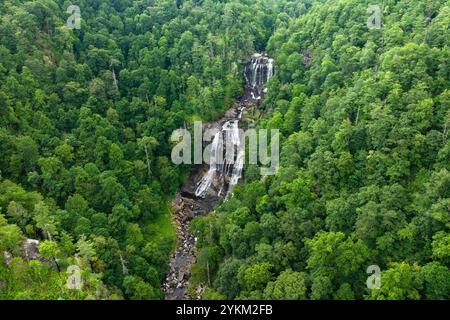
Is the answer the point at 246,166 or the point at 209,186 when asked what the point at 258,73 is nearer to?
the point at 246,166

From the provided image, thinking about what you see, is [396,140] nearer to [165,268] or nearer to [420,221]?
[420,221]

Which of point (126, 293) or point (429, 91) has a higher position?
point (429, 91)

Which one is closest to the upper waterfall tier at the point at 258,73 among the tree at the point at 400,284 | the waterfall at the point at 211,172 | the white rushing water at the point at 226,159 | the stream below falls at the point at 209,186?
the stream below falls at the point at 209,186

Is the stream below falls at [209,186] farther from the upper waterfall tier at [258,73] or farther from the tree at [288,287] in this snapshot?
the tree at [288,287]

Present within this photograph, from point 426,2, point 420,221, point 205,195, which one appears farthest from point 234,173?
point 426,2

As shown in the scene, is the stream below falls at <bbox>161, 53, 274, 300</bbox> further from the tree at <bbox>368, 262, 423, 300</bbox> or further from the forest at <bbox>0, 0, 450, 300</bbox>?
the tree at <bbox>368, 262, 423, 300</bbox>
